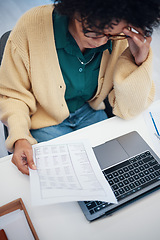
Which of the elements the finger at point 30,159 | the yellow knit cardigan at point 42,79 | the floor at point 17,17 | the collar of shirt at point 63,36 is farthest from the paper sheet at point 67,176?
the floor at point 17,17

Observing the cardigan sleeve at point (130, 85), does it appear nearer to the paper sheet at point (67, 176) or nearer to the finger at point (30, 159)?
the paper sheet at point (67, 176)

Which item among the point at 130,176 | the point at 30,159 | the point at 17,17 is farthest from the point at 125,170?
the point at 17,17

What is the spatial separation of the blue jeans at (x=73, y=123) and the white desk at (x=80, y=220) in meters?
0.26

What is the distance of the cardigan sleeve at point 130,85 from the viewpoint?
2.61ft

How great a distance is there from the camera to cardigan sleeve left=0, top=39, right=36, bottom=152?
28.8 inches

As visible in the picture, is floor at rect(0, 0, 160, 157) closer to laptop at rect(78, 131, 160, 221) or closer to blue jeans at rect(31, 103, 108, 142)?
blue jeans at rect(31, 103, 108, 142)

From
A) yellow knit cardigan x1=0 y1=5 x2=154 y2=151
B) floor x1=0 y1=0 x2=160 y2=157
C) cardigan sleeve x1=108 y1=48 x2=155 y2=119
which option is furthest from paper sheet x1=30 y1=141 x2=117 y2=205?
floor x1=0 y1=0 x2=160 y2=157

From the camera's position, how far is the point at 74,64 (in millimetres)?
816

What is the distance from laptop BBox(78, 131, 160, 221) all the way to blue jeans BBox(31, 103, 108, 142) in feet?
0.86

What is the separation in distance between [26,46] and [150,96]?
1.73ft

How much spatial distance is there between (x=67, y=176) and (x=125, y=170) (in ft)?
0.63

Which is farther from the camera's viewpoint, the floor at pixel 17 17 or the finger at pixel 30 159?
the floor at pixel 17 17

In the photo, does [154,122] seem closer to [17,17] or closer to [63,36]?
[63,36]

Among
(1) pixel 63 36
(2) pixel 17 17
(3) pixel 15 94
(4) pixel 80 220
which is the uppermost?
(2) pixel 17 17
